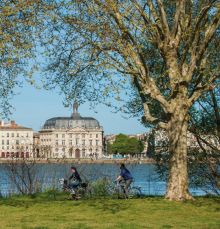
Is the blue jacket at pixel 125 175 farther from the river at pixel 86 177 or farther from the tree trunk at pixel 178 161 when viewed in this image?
the tree trunk at pixel 178 161

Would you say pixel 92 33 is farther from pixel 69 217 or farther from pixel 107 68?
pixel 69 217

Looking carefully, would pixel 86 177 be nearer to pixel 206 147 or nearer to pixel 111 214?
pixel 206 147

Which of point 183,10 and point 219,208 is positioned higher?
point 183,10

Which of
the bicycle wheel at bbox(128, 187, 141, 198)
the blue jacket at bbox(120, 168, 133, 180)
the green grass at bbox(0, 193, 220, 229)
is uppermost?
the blue jacket at bbox(120, 168, 133, 180)

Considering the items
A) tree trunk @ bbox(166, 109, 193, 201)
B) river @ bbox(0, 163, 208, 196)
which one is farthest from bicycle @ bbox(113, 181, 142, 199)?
tree trunk @ bbox(166, 109, 193, 201)

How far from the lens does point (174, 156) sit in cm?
2455

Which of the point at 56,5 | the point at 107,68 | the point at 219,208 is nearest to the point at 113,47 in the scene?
the point at 107,68

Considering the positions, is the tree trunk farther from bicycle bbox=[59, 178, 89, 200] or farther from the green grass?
bicycle bbox=[59, 178, 89, 200]

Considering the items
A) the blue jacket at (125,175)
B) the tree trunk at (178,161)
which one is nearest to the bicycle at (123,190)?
the blue jacket at (125,175)

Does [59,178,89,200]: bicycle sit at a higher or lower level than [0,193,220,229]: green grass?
higher

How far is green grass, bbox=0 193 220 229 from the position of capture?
57.3 ft

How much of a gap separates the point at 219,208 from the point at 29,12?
9.74 m

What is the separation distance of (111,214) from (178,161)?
538 centimetres

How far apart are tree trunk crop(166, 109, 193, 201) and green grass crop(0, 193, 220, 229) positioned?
0.66 m
